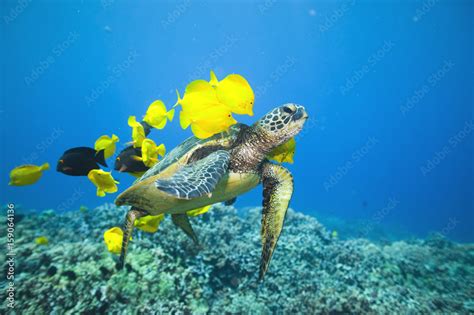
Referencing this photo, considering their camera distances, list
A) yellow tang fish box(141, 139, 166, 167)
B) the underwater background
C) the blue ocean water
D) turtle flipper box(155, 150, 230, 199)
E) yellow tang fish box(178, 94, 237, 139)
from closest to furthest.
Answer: turtle flipper box(155, 150, 230, 199) < yellow tang fish box(178, 94, 237, 139) < yellow tang fish box(141, 139, 166, 167) < the underwater background < the blue ocean water

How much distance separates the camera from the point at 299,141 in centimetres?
14300

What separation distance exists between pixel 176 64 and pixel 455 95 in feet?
297

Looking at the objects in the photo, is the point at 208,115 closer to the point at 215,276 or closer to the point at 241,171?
the point at 241,171

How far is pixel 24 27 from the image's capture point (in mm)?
52281

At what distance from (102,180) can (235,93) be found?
2.34 metres

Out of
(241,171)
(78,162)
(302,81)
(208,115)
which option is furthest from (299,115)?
(302,81)

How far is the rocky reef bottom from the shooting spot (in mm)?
3930

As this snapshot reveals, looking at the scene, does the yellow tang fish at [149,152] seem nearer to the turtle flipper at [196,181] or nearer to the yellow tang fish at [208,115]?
the yellow tang fish at [208,115]

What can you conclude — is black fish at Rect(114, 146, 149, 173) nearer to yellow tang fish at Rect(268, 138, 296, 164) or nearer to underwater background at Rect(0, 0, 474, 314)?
underwater background at Rect(0, 0, 474, 314)

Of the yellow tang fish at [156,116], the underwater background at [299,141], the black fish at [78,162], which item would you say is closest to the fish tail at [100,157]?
the black fish at [78,162]

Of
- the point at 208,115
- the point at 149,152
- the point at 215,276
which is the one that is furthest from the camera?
the point at 215,276

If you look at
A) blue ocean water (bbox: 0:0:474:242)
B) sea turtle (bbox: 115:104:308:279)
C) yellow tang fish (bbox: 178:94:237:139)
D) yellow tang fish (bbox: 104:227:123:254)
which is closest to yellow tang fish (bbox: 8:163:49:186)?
yellow tang fish (bbox: 104:227:123:254)

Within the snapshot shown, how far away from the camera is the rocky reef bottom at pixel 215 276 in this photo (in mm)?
3930

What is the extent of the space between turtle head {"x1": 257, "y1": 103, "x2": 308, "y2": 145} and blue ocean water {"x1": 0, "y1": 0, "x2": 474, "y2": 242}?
3153cm
